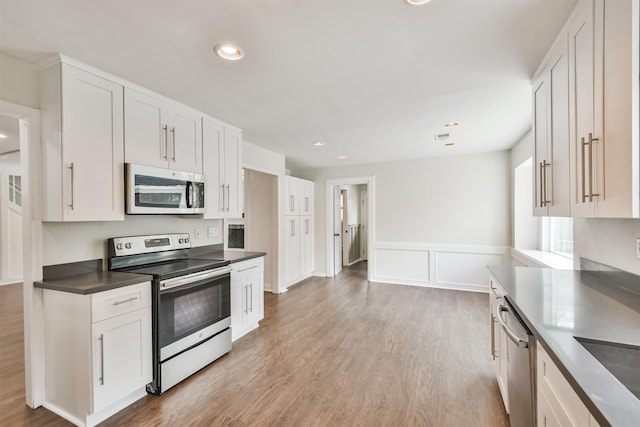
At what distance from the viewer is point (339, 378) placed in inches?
92.0

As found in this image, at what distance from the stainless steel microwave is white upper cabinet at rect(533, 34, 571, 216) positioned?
113 inches

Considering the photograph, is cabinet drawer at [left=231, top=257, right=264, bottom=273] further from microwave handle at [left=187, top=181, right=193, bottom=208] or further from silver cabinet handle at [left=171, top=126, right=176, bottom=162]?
silver cabinet handle at [left=171, top=126, right=176, bottom=162]

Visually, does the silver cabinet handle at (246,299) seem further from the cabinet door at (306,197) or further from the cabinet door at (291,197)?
the cabinet door at (306,197)

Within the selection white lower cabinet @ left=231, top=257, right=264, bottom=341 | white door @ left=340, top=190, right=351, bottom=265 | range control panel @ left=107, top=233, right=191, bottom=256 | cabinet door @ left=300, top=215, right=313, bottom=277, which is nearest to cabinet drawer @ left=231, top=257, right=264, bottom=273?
white lower cabinet @ left=231, top=257, right=264, bottom=341

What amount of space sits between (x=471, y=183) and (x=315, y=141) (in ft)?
9.56

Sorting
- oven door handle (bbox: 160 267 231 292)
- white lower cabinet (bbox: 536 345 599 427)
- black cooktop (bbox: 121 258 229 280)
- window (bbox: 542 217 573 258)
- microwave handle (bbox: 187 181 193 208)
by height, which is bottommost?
white lower cabinet (bbox: 536 345 599 427)

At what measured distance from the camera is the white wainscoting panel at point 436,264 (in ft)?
15.9

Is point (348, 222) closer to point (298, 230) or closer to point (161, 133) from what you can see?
point (298, 230)

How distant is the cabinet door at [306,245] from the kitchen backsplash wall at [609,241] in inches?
165

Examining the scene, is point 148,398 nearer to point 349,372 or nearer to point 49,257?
point 49,257

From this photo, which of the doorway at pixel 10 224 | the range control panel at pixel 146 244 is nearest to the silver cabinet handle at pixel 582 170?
the range control panel at pixel 146 244

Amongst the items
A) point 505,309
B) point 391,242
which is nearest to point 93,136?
point 505,309

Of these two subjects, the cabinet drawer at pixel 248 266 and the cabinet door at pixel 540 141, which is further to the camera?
the cabinet drawer at pixel 248 266

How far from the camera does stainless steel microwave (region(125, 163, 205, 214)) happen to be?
2.23m
